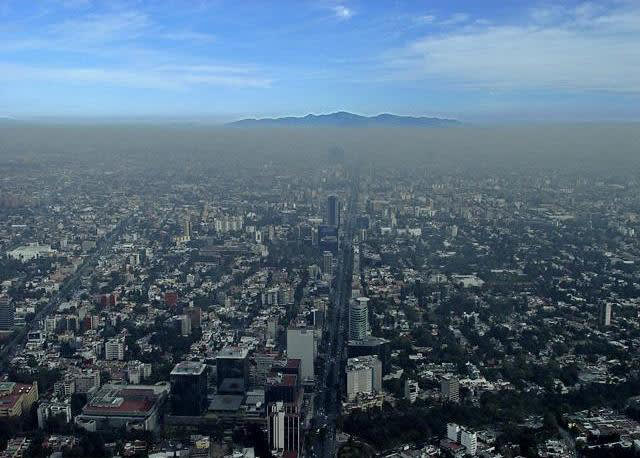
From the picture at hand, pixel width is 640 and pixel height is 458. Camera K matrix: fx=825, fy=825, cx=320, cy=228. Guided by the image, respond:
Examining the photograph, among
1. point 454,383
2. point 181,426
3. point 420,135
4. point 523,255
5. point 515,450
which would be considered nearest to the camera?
point 515,450

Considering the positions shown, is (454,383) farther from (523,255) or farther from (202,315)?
(523,255)

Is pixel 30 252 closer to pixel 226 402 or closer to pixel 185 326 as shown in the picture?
pixel 185 326

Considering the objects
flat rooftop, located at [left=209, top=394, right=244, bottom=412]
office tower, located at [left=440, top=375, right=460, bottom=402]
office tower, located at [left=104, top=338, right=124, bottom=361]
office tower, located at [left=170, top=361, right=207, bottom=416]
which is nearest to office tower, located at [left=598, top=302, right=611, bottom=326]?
office tower, located at [left=440, top=375, right=460, bottom=402]

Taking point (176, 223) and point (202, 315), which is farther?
point (176, 223)

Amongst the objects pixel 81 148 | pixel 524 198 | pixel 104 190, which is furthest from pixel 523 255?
pixel 81 148

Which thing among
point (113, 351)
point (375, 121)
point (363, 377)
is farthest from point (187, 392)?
point (375, 121)

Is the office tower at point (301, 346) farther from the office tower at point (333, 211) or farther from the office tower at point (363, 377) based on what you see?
the office tower at point (333, 211)
